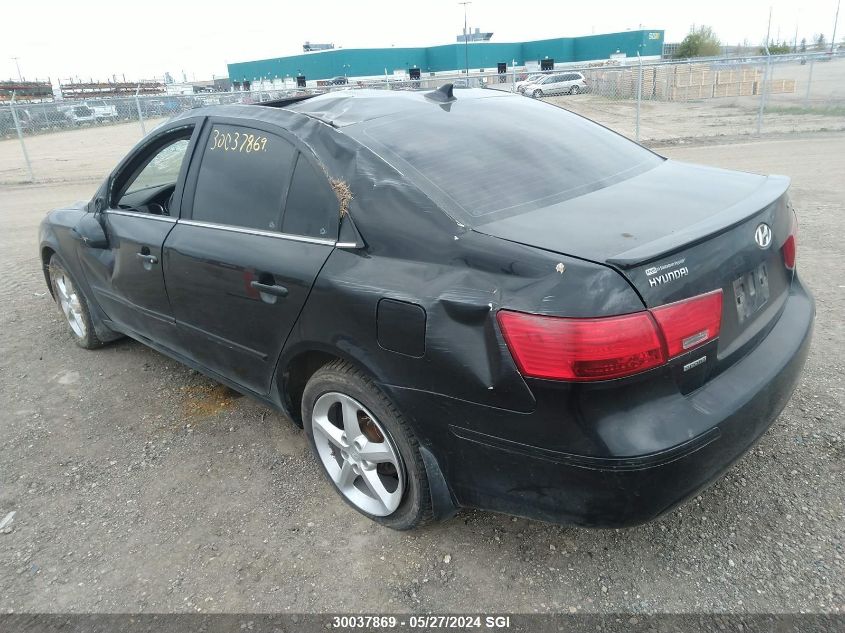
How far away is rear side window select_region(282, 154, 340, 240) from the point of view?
2496mm

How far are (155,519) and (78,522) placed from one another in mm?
354

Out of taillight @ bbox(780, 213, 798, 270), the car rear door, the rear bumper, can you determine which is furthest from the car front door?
taillight @ bbox(780, 213, 798, 270)

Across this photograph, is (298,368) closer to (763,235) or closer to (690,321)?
(690,321)

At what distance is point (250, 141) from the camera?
2938mm

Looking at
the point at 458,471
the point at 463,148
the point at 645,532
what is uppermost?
the point at 463,148

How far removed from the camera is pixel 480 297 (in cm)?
196

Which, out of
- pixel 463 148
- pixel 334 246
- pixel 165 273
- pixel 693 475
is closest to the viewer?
pixel 693 475

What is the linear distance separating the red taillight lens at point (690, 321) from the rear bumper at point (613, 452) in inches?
6.5

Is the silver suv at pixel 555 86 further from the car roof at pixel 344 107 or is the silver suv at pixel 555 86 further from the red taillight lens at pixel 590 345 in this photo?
the red taillight lens at pixel 590 345

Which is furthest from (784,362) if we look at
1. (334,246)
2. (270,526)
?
(270,526)

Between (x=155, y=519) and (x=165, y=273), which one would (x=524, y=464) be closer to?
(x=155, y=519)

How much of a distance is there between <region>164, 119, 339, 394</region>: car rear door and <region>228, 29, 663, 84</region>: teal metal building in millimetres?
62765

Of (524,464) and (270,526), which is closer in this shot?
(524,464)

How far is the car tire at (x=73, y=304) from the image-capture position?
4.45 meters
